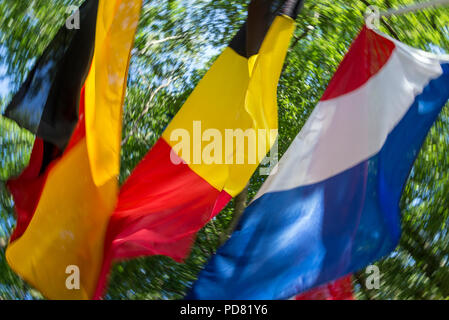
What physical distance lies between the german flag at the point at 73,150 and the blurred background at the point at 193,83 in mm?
3324

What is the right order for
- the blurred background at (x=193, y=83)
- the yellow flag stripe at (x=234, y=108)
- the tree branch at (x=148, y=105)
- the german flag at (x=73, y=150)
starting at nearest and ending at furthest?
the german flag at (x=73, y=150) < the yellow flag stripe at (x=234, y=108) < the blurred background at (x=193, y=83) < the tree branch at (x=148, y=105)

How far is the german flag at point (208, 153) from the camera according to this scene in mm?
3271

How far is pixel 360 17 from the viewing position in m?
7.16

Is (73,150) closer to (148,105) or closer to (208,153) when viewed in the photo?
(208,153)

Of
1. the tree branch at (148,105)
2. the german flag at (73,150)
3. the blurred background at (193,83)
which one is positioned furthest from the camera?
the tree branch at (148,105)

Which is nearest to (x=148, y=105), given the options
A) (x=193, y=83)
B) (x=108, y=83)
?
(x=193, y=83)

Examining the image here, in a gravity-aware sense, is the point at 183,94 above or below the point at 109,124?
below

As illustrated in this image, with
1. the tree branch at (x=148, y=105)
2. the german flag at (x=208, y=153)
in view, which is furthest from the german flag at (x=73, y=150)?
the tree branch at (x=148, y=105)

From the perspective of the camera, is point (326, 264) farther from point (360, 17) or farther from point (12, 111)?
point (360, 17)

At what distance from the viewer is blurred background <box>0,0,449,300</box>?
6.73m

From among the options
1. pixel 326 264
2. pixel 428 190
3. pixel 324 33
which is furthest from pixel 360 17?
pixel 326 264

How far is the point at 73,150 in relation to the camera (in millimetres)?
3449

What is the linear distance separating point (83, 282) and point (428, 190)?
17.1 feet

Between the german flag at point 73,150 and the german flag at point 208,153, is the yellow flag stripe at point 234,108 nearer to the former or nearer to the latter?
the german flag at point 208,153
